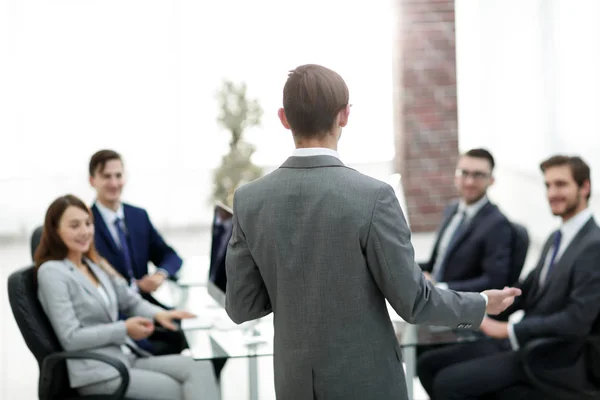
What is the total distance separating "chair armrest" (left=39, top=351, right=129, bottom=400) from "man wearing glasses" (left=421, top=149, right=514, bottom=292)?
1.53 m

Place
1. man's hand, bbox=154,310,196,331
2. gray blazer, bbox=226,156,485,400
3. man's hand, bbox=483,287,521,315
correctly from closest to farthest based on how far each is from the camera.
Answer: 1. gray blazer, bbox=226,156,485,400
2. man's hand, bbox=483,287,521,315
3. man's hand, bbox=154,310,196,331

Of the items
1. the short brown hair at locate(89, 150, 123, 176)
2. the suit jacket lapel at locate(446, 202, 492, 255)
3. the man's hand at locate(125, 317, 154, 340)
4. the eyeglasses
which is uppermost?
the short brown hair at locate(89, 150, 123, 176)

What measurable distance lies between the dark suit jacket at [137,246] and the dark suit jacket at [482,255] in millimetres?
1372

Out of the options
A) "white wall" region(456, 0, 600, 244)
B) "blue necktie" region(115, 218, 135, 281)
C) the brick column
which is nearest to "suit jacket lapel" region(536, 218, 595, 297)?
"blue necktie" region(115, 218, 135, 281)

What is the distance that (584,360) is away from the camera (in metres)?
3.72

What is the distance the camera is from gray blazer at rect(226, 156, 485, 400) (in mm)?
2199

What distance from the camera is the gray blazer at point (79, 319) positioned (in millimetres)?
3576

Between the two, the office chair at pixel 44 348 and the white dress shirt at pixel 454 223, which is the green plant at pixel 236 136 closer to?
the white dress shirt at pixel 454 223

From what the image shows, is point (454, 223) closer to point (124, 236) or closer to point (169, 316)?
point (169, 316)

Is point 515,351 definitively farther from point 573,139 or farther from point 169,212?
point 169,212

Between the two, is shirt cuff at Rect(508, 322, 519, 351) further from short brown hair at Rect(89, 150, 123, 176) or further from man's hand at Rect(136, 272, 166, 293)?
short brown hair at Rect(89, 150, 123, 176)

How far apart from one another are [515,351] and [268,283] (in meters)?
1.89

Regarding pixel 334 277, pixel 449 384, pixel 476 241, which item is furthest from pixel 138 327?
pixel 334 277

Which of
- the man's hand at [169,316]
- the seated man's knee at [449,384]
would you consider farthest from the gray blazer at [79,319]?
the seated man's knee at [449,384]
